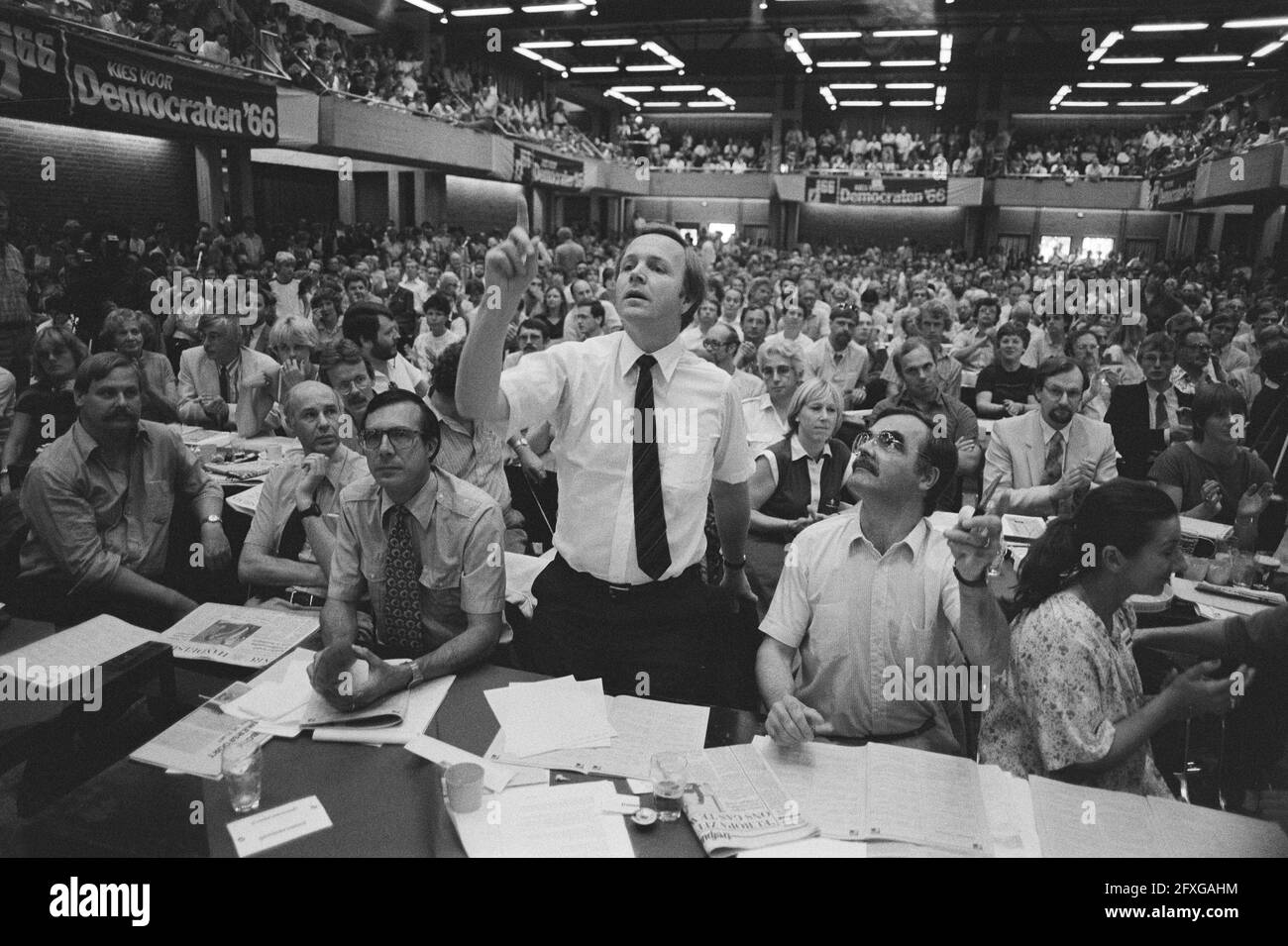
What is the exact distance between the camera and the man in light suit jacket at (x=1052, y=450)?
3885 millimetres

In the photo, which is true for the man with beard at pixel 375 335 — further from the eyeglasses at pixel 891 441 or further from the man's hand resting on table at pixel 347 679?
the eyeglasses at pixel 891 441

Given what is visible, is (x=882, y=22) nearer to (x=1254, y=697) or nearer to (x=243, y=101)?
(x=243, y=101)

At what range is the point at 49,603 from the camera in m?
2.93

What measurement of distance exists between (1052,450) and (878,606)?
235cm

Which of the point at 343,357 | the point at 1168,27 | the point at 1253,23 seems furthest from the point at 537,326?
the point at 1253,23

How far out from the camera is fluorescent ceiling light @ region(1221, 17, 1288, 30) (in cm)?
1547

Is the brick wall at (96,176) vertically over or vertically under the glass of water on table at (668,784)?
over

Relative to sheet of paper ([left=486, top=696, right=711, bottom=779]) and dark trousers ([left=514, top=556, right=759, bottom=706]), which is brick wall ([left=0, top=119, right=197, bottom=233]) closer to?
dark trousers ([left=514, top=556, right=759, bottom=706])

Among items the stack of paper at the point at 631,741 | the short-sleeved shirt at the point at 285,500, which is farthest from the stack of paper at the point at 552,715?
the short-sleeved shirt at the point at 285,500

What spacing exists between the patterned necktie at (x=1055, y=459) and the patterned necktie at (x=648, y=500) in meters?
2.70

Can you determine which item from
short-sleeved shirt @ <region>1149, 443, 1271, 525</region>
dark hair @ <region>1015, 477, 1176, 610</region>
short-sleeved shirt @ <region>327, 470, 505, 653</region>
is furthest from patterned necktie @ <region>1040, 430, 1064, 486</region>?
short-sleeved shirt @ <region>327, 470, 505, 653</region>

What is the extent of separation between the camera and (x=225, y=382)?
17.6 feet

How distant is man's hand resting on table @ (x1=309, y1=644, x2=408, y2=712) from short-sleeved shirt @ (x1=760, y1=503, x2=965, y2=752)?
101 cm

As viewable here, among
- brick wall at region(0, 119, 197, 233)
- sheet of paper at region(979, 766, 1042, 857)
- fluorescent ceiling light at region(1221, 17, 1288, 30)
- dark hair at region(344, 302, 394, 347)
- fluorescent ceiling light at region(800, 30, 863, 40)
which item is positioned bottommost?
sheet of paper at region(979, 766, 1042, 857)
